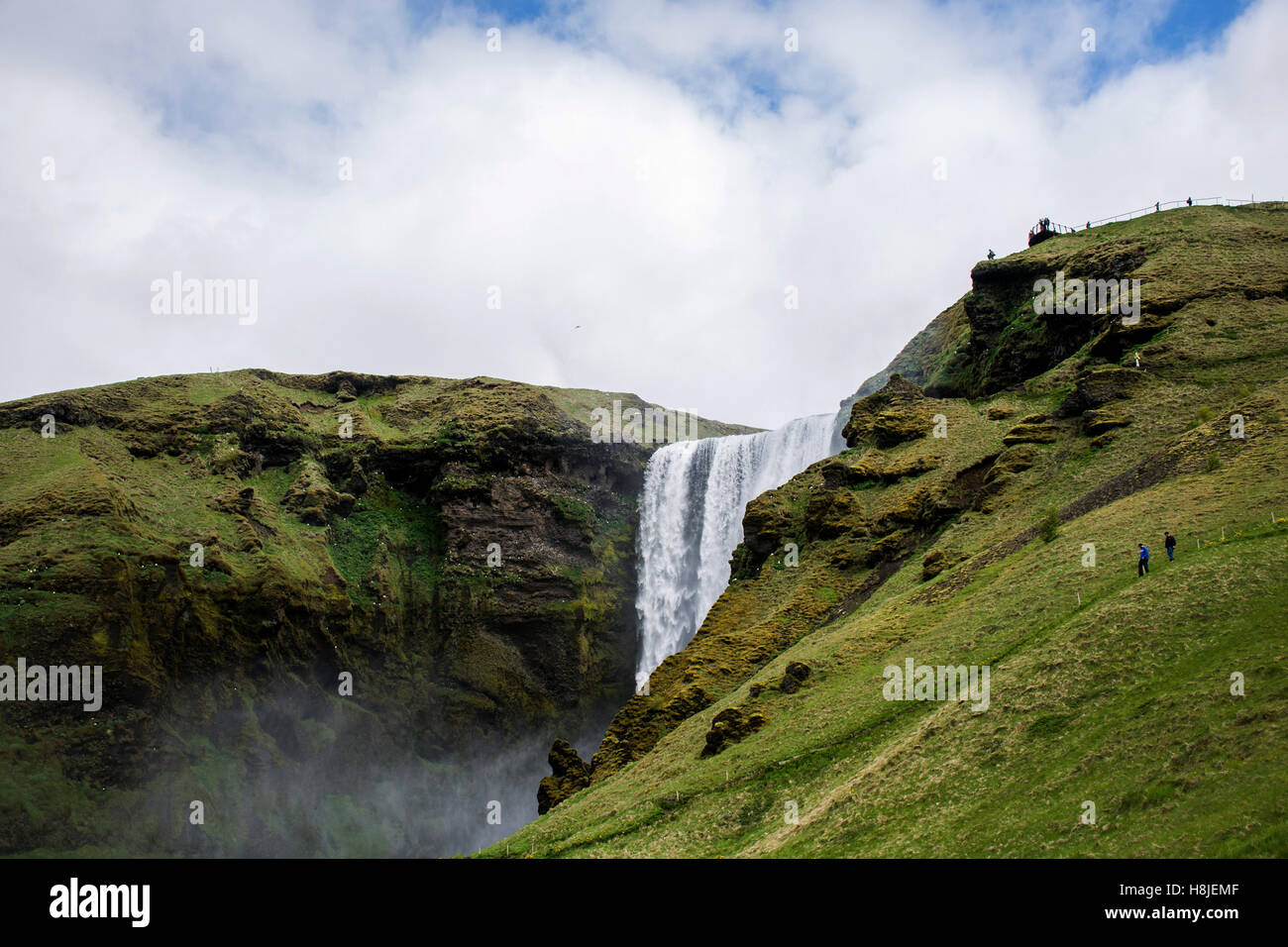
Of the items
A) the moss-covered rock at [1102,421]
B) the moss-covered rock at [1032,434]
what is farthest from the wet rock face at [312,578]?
the moss-covered rock at [1102,421]

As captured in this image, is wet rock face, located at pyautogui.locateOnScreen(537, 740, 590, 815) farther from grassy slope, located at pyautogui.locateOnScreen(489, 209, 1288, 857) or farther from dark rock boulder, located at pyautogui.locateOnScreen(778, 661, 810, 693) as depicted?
dark rock boulder, located at pyautogui.locateOnScreen(778, 661, 810, 693)

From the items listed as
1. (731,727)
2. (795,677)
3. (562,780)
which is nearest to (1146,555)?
(795,677)

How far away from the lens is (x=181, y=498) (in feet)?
213

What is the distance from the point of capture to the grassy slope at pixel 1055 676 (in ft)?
60.2

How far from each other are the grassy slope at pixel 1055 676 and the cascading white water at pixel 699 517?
23650mm

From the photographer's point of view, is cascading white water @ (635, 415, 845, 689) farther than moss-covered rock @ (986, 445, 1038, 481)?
Yes

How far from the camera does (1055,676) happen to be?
2439 cm

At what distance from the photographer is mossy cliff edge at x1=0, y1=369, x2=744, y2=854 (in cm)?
5309

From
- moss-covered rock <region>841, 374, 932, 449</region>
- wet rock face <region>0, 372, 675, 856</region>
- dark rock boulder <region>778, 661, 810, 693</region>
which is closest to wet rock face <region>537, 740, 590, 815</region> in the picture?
wet rock face <region>0, 372, 675, 856</region>

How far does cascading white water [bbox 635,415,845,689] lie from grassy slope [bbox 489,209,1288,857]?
77.6 ft

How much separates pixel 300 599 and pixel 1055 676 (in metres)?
53.4
